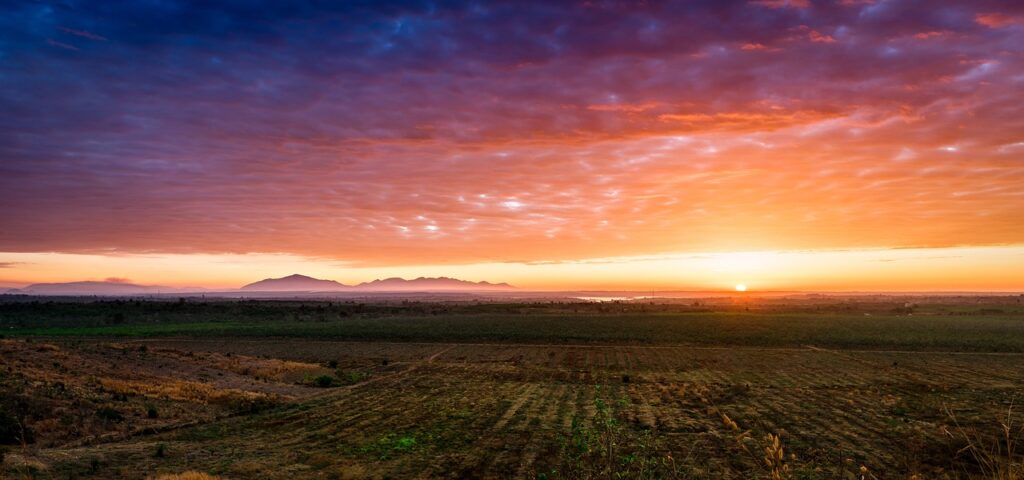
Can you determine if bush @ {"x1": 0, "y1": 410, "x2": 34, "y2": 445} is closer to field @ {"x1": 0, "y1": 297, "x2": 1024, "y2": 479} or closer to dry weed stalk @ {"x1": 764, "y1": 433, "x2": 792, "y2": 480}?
field @ {"x1": 0, "y1": 297, "x2": 1024, "y2": 479}

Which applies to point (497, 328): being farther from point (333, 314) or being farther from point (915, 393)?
point (915, 393)

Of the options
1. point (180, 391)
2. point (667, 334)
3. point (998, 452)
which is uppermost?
point (998, 452)

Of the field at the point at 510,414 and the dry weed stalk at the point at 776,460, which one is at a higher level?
the dry weed stalk at the point at 776,460

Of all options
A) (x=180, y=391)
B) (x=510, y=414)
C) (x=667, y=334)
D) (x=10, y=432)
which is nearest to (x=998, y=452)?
(x=510, y=414)

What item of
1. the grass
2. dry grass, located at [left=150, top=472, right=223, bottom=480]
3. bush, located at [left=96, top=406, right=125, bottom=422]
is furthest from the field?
the grass

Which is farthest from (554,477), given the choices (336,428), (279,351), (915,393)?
(279,351)

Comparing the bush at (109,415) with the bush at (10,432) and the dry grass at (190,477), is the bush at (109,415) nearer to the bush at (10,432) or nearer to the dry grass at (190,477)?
the bush at (10,432)

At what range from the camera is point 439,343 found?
164 feet

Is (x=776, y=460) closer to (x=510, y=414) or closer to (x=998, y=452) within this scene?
(x=998, y=452)

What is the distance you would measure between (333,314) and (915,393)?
284 ft

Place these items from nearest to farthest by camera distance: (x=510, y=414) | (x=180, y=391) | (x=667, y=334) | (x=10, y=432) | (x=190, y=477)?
(x=190, y=477)
(x=10, y=432)
(x=510, y=414)
(x=180, y=391)
(x=667, y=334)

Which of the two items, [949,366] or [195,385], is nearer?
[195,385]

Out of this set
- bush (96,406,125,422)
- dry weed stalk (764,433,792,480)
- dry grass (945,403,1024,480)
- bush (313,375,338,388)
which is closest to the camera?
dry grass (945,403,1024,480)

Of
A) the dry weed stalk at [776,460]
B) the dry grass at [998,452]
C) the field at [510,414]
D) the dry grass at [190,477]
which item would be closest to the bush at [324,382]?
the field at [510,414]
